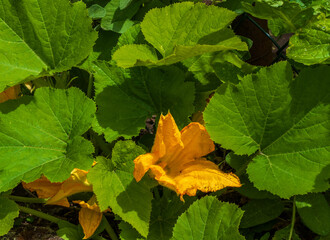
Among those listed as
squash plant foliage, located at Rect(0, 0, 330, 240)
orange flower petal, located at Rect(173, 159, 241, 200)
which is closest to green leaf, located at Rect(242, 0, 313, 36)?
squash plant foliage, located at Rect(0, 0, 330, 240)

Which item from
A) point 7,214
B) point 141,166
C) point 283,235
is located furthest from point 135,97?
point 283,235

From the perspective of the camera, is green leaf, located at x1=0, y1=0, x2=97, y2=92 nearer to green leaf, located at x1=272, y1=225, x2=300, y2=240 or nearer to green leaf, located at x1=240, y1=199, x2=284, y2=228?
green leaf, located at x1=240, y1=199, x2=284, y2=228

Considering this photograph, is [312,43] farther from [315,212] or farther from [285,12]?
[315,212]

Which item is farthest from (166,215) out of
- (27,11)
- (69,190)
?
(27,11)

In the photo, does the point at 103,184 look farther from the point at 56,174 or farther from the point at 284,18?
the point at 284,18

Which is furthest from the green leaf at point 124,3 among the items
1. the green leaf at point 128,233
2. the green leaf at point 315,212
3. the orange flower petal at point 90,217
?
the green leaf at point 315,212

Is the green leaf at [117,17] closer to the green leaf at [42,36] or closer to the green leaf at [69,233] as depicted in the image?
the green leaf at [42,36]
